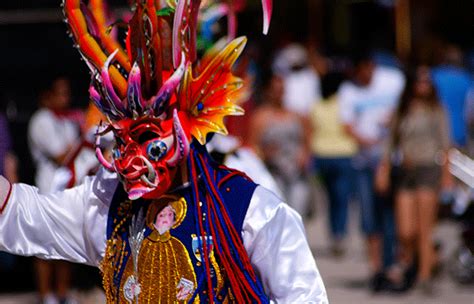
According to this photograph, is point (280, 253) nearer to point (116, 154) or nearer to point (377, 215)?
point (116, 154)

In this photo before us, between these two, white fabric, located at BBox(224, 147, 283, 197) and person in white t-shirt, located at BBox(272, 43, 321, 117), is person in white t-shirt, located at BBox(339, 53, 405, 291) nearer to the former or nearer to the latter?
person in white t-shirt, located at BBox(272, 43, 321, 117)

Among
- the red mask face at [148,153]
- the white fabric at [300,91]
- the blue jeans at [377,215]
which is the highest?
the red mask face at [148,153]

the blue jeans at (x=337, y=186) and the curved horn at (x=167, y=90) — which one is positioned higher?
the curved horn at (x=167, y=90)

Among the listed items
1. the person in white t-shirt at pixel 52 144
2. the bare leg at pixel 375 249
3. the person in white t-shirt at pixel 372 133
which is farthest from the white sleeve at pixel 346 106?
the person in white t-shirt at pixel 52 144

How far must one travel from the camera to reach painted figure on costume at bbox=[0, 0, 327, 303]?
4.11 m

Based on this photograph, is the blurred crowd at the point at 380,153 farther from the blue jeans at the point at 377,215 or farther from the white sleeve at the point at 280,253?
the white sleeve at the point at 280,253

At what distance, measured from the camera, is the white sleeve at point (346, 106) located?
1091 cm

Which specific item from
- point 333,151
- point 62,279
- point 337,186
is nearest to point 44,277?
point 62,279

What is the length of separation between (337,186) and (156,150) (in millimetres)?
7515

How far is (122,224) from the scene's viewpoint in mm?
4285

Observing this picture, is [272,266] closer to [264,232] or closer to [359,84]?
Result: [264,232]

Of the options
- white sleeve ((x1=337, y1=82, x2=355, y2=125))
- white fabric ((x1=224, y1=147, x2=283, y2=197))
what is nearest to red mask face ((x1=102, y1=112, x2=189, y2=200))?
white fabric ((x1=224, y1=147, x2=283, y2=197))

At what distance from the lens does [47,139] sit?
9.50 meters

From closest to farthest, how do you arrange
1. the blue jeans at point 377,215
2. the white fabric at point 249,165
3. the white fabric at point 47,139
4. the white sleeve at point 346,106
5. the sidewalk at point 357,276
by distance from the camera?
the white fabric at point 249,165
the white fabric at point 47,139
the sidewalk at point 357,276
the blue jeans at point 377,215
the white sleeve at point 346,106
